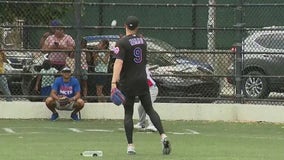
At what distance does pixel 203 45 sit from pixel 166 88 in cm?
124

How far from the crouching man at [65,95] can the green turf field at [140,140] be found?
13.1 inches

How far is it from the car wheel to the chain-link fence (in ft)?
0.07

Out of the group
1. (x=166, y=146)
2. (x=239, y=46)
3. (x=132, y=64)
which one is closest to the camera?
(x=166, y=146)

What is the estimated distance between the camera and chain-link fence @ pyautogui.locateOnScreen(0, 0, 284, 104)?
15.8 m

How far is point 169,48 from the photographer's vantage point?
15953 millimetres

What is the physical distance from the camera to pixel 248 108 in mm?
15758

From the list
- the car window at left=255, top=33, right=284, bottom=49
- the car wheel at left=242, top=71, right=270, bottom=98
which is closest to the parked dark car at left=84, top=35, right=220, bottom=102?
the car wheel at left=242, top=71, right=270, bottom=98

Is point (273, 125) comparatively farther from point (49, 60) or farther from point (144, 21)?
point (49, 60)

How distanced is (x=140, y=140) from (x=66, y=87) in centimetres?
344

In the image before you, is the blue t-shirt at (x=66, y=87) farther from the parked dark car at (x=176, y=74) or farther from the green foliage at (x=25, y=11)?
the green foliage at (x=25, y=11)

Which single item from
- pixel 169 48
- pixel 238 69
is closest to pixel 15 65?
pixel 169 48

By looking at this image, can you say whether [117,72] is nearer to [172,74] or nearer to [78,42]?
[172,74]

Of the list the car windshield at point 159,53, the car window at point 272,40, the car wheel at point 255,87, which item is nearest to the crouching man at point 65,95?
the car windshield at point 159,53

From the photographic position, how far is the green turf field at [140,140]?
10.6 meters
